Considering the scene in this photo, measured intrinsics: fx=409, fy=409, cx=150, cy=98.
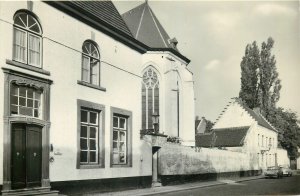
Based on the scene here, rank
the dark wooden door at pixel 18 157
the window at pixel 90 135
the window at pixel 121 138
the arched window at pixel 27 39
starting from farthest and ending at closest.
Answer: the window at pixel 121 138 → the window at pixel 90 135 → the arched window at pixel 27 39 → the dark wooden door at pixel 18 157

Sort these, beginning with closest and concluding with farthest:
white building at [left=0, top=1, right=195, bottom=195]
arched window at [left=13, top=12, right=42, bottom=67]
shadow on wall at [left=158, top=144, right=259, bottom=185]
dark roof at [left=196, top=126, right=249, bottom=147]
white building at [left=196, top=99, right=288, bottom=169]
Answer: white building at [left=0, top=1, right=195, bottom=195] < arched window at [left=13, top=12, right=42, bottom=67] < shadow on wall at [left=158, top=144, right=259, bottom=185] < dark roof at [left=196, top=126, right=249, bottom=147] < white building at [left=196, top=99, right=288, bottom=169]

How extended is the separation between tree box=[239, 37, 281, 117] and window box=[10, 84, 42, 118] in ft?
114

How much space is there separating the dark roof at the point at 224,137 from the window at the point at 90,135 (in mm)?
23866

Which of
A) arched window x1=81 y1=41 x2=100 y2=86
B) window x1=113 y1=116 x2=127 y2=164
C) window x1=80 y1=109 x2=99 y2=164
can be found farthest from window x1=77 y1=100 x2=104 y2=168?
window x1=113 y1=116 x2=127 y2=164

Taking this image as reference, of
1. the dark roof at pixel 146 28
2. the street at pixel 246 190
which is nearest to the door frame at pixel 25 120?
the street at pixel 246 190

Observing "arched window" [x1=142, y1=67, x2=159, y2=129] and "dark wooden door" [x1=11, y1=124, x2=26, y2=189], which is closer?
"dark wooden door" [x1=11, y1=124, x2=26, y2=189]

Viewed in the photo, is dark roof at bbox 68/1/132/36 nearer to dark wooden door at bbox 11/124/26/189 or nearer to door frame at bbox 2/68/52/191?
door frame at bbox 2/68/52/191

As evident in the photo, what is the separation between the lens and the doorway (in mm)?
12055

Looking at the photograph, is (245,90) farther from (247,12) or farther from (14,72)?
(14,72)

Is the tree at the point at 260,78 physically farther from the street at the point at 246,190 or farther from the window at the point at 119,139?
the window at the point at 119,139

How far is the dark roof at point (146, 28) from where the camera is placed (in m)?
30.4

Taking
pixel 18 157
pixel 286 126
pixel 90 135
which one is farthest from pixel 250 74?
pixel 18 157

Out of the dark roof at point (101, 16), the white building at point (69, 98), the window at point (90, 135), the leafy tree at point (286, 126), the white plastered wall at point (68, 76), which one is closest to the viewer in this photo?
the white building at point (69, 98)

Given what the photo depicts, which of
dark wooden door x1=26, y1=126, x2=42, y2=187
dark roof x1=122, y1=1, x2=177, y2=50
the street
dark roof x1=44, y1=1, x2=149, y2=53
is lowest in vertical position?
the street
